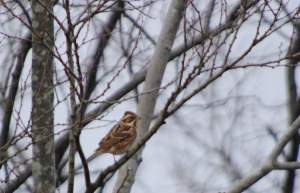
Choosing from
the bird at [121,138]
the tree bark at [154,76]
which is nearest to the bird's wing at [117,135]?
the bird at [121,138]

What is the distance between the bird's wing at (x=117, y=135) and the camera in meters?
6.15

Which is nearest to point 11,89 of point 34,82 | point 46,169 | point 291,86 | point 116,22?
point 34,82

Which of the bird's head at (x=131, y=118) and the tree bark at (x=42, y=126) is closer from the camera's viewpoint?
the tree bark at (x=42, y=126)

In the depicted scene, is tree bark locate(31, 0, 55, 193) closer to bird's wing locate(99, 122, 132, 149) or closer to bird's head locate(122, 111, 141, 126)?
bird's wing locate(99, 122, 132, 149)

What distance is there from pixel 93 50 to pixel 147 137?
6.17 meters

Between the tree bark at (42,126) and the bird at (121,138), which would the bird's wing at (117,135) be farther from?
the tree bark at (42,126)

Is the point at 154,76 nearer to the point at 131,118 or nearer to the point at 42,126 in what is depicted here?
the point at 131,118

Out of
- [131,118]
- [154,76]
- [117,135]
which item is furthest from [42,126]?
[154,76]

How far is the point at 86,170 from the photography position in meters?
4.20

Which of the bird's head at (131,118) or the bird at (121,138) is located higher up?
the bird's head at (131,118)

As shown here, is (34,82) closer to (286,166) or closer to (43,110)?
(43,110)

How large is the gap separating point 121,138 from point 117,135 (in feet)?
0.49

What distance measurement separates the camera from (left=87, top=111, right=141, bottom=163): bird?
6156 millimetres

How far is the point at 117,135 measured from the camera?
6.29 m
